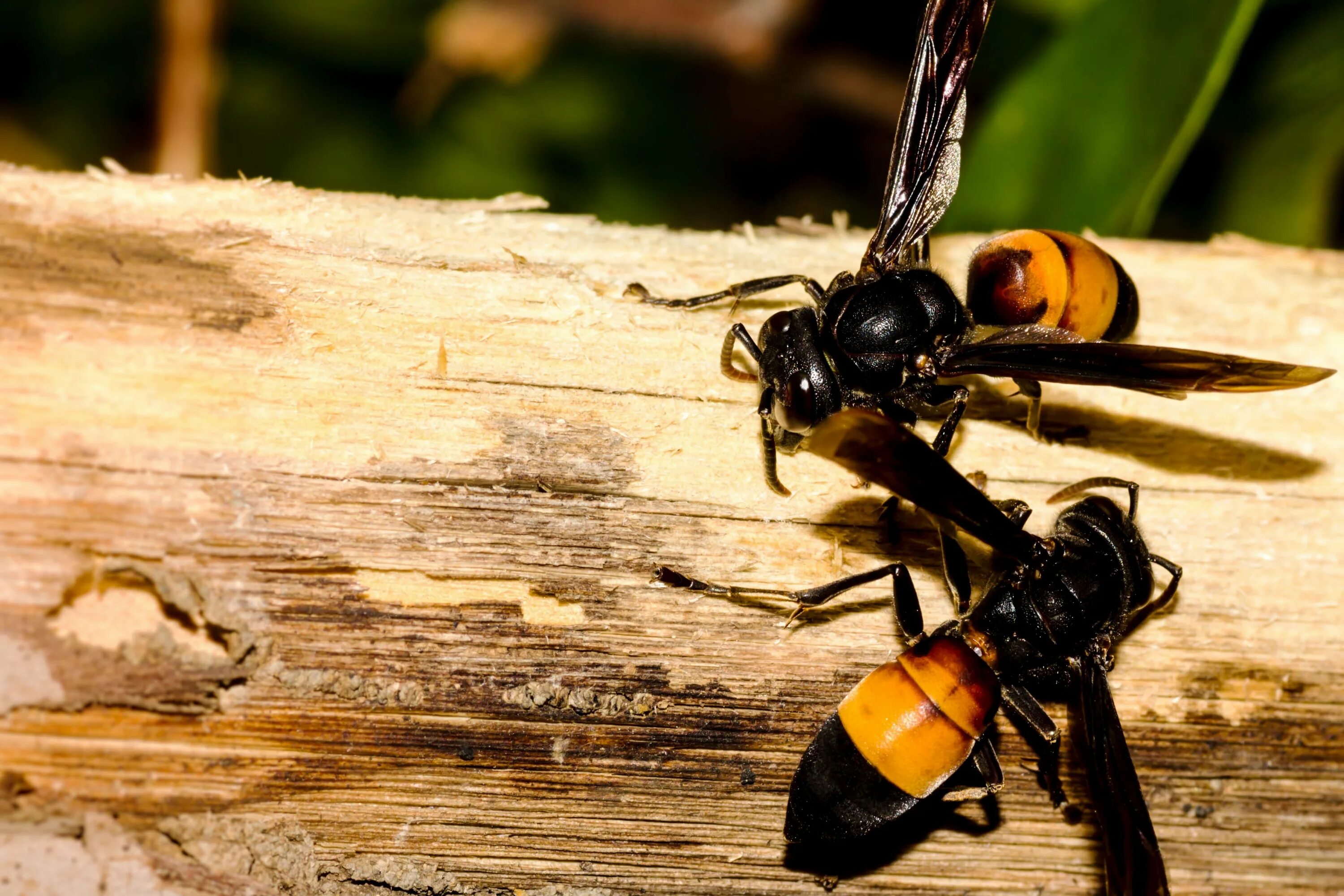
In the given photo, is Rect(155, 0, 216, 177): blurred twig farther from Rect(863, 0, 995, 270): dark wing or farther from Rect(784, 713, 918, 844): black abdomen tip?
Rect(784, 713, 918, 844): black abdomen tip

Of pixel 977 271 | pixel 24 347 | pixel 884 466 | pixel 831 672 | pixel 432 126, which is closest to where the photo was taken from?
pixel 884 466

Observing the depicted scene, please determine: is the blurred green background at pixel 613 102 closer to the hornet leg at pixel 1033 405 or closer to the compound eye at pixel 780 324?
the hornet leg at pixel 1033 405

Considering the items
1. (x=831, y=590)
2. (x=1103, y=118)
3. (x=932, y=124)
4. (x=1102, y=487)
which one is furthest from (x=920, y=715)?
(x=1103, y=118)

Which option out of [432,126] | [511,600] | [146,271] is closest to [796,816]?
[511,600]

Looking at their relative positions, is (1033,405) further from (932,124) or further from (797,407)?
(932,124)

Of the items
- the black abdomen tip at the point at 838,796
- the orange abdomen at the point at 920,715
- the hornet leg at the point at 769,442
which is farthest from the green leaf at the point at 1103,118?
the black abdomen tip at the point at 838,796

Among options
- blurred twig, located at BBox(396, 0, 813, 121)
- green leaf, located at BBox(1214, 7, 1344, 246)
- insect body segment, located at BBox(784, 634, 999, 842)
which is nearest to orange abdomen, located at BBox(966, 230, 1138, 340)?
insect body segment, located at BBox(784, 634, 999, 842)

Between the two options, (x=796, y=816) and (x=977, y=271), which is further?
(x=977, y=271)

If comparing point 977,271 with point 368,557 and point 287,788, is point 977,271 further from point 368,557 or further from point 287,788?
point 287,788
